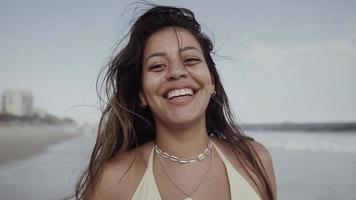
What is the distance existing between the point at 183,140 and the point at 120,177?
0.39 meters

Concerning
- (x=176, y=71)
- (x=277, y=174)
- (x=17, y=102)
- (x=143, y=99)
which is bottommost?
(x=277, y=174)

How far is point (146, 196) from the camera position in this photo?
6.13 ft

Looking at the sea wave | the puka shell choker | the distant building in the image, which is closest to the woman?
the puka shell choker

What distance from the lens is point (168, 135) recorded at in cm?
200

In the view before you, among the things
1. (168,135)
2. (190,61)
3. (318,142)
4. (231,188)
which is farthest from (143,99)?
(318,142)

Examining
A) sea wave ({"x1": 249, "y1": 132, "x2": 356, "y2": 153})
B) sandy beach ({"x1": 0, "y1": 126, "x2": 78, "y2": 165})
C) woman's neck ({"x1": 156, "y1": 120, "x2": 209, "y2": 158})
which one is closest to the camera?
woman's neck ({"x1": 156, "y1": 120, "x2": 209, "y2": 158})

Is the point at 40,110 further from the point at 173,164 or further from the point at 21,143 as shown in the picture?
the point at 173,164

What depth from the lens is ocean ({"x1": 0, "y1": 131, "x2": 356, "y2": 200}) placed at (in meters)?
4.32

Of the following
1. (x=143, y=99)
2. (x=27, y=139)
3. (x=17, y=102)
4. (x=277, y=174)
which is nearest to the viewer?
(x=143, y=99)

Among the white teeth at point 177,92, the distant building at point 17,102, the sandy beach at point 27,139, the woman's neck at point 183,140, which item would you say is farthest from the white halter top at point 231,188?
the distant building at point 17,102

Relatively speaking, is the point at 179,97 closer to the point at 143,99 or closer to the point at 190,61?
the point at 190,61

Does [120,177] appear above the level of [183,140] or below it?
below

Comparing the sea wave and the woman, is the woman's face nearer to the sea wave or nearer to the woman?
the woman

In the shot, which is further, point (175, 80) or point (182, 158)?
point (182, 158)
